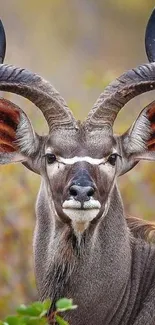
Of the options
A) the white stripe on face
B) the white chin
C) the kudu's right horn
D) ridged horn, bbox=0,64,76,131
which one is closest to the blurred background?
the kudu's right horn

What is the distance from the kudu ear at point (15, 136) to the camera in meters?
13.0

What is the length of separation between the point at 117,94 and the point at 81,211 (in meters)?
1.34

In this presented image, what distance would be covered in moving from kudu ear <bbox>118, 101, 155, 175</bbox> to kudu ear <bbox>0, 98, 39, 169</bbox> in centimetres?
76

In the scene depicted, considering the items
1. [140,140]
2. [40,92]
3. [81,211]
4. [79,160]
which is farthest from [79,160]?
[140,140]

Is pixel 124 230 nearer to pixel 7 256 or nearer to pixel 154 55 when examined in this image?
pixel 154 55

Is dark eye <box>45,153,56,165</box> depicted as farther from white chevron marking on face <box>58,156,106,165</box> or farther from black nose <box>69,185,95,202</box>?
black nose <box>69,185,95,202</box>

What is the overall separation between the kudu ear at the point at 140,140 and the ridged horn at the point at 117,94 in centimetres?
23

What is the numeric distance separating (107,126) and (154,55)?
1.30 metres

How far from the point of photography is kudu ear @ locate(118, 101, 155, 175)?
13008 mm

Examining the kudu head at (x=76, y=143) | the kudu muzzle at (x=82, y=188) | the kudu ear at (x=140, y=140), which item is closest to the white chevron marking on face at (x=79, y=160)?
the kudu head at (x=76, y=143)

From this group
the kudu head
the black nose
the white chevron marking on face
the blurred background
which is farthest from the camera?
the blurred background

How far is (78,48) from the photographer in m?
30.8

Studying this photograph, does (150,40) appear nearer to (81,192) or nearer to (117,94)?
(117,94)

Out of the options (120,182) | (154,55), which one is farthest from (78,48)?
(154,55)
